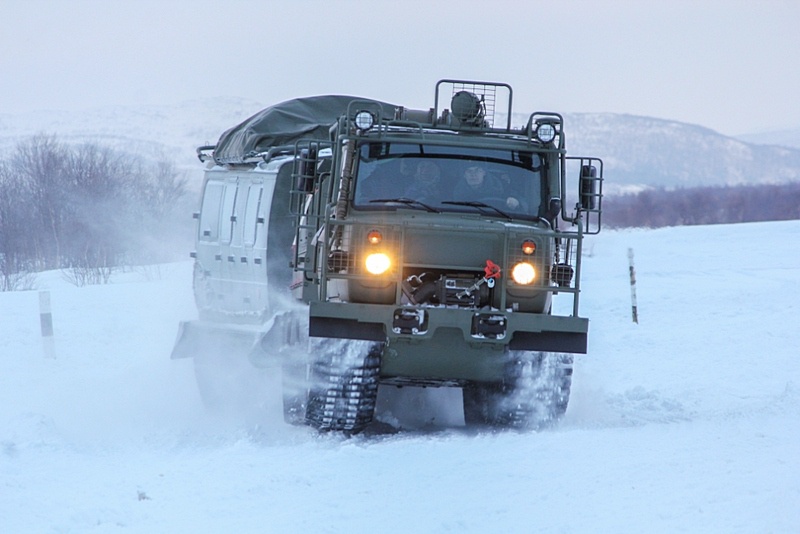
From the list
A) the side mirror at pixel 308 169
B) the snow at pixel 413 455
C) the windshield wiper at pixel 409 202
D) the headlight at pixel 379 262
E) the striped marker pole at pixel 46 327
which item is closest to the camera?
the snow at pixel 413 455

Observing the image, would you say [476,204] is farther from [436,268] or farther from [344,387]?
[344,387]

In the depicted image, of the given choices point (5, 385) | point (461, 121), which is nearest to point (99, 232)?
point (5, 385)

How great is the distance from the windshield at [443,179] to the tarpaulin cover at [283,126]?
330 cm

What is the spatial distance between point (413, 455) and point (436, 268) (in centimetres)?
164

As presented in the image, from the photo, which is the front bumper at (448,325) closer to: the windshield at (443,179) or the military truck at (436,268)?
the military truck at (436,268)

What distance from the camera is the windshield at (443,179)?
31.8 feet

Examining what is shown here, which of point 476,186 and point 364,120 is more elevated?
point 364,120

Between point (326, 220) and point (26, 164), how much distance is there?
139ft

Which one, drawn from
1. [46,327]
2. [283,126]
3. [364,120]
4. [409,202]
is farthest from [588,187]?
[46,327]

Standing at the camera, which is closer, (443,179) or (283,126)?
(443,179)

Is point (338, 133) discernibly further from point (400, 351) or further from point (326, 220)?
point (400, 351)

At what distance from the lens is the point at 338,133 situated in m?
9.77

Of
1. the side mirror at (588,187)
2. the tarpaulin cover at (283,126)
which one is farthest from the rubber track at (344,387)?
the tarpaulin cover at (283,126)

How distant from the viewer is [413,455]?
8.14 metres
